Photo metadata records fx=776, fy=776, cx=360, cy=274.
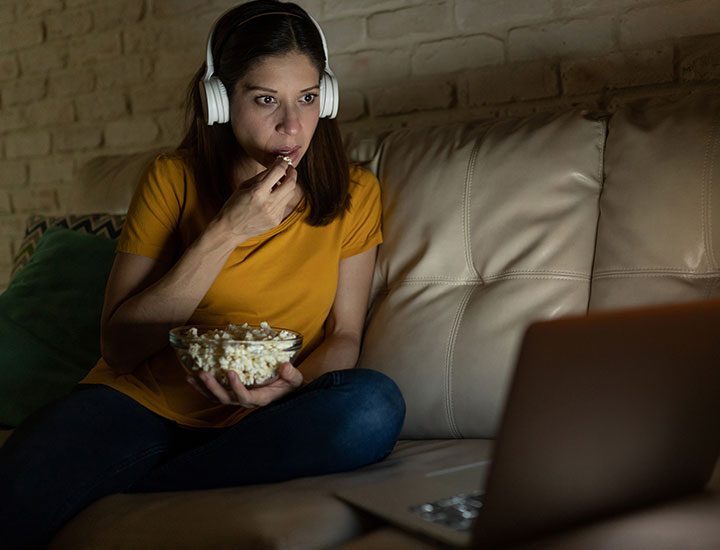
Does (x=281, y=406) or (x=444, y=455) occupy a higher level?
(x=281, y=406)

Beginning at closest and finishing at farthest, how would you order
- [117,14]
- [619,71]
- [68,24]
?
[619,71] → [117,14] → [68,24]

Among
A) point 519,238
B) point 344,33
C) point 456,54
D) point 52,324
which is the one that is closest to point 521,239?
point 519,238

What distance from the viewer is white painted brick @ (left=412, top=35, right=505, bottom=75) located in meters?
1.83

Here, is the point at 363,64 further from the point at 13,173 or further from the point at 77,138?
the point at 13,173

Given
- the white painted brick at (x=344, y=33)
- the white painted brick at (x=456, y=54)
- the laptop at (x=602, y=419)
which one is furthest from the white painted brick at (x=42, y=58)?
the laptop at (x=602, y=419)

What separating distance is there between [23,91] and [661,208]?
93.2 inches

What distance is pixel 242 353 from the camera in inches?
43.4

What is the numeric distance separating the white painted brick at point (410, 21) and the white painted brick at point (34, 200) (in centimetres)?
142

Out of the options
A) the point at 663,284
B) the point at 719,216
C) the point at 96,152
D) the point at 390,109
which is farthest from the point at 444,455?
the point at 96,152

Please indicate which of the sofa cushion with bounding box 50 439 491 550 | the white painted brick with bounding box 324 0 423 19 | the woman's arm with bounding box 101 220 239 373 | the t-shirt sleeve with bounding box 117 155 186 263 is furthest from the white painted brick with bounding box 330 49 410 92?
the sofa cushion with bounding box 50 439 491 550

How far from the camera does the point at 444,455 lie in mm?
1251

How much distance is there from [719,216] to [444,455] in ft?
1.90

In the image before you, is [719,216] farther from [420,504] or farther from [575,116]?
[420,504]

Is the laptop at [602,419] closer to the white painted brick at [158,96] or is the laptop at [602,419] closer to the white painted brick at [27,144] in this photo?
the white painted brick at [158,96]
